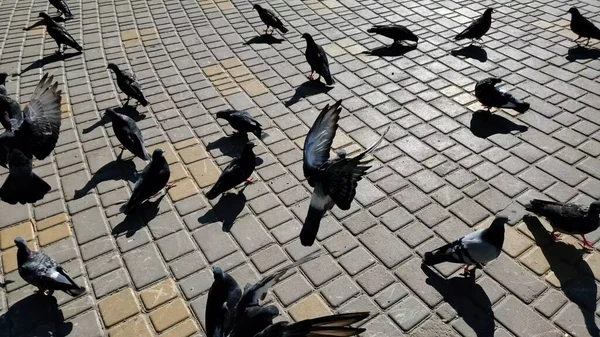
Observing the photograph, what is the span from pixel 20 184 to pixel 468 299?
186 inches

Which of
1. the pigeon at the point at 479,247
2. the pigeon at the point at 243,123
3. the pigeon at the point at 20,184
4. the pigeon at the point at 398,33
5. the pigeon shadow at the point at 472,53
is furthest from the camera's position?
the pigeon at the point at 398,33

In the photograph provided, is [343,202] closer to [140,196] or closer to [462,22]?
[140,196]

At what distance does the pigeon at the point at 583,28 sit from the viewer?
25.2ft

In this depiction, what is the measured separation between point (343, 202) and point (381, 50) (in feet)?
16.0

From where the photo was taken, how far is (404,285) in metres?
4.23

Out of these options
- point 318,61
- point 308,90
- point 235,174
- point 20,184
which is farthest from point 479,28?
point 20,184

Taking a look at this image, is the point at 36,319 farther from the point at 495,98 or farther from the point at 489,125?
the point at 495,98

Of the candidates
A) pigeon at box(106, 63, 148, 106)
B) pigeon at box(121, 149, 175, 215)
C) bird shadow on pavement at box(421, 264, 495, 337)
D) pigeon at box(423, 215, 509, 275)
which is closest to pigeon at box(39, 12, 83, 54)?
pigeon at box(106, 63, 148, 106)

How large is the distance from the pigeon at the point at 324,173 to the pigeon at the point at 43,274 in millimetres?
2088

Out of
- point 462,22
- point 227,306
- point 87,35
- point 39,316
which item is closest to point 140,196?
point 39,316

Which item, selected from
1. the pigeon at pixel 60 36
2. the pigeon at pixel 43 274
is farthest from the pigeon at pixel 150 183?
the pigeon at pixel 60 36

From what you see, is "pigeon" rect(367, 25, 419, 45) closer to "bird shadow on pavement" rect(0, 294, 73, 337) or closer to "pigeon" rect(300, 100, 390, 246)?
"pigeon" rect(300, 100, 390, 246)

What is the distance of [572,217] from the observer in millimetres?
4363

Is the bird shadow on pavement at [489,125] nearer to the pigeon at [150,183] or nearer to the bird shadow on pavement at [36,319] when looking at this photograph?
the pigeon at [150,183]
